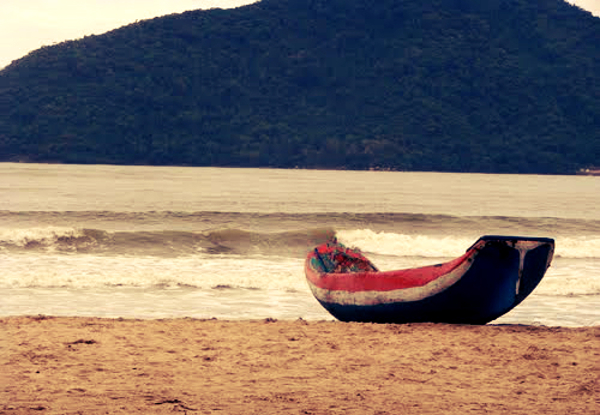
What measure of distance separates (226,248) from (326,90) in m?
114

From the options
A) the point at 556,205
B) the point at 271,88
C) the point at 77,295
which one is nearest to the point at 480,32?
the point at 271,88

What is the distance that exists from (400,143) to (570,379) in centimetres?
11456

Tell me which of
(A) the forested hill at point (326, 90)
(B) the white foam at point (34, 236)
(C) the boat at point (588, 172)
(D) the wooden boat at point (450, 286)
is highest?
(A) the forested hill at point (326, 90)

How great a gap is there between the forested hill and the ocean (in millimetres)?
73617

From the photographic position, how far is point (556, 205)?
1825 inches

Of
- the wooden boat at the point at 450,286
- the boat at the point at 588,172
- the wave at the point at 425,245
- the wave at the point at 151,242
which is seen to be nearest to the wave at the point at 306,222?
the wave at the point at 425,245

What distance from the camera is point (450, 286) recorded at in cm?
904

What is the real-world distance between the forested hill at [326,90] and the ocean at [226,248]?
7362cm

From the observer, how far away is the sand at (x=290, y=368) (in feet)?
19.9

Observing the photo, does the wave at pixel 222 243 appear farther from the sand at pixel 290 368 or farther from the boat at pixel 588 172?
the boat at pixel 588 172

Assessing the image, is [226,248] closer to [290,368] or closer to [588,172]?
[290,368]

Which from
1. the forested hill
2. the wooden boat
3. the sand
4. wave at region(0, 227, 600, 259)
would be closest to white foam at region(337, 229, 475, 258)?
wave at region(0, 227, 600, 259)

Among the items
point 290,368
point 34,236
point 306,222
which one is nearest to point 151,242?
point 34,236

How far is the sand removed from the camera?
239 inches
